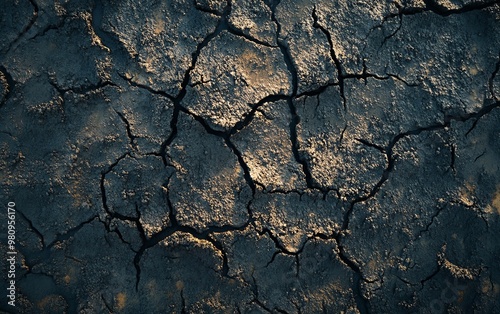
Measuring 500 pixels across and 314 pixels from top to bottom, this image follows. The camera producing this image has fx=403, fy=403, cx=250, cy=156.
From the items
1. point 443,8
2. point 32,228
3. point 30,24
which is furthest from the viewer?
point 443,8

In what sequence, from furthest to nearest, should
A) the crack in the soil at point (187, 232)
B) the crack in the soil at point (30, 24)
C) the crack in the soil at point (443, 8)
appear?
the crack in the soil at point (443, 8) → the crack in the soil at point (30, 24) → the crack in the soil at point (187, 232)

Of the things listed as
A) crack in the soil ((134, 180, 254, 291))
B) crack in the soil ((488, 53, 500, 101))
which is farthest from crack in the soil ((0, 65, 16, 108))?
crack in the soil ((488, 53, 500, 101))

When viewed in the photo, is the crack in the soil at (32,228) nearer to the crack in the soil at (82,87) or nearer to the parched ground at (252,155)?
the parched ground at (252,155)

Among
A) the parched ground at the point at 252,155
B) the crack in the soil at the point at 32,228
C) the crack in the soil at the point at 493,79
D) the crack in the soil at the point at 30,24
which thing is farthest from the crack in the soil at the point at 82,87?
the crack in the soil at the point at 493,79

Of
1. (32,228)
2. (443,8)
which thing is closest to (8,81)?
(32,228)

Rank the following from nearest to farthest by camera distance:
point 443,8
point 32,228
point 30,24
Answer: point 32,228, point 30,24, point 443,8

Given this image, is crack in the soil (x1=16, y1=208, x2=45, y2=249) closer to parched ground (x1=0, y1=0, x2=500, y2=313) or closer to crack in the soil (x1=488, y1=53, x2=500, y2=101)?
parched ground (x1=0, y1=0, x2=500, y2=313)

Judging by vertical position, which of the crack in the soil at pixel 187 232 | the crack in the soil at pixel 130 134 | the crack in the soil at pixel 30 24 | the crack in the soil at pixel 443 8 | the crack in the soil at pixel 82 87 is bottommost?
the crack in the soil at pixel 187 232

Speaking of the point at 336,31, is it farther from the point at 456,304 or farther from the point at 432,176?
the point at 456,304

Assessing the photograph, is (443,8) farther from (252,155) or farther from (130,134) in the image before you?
(130,134)
